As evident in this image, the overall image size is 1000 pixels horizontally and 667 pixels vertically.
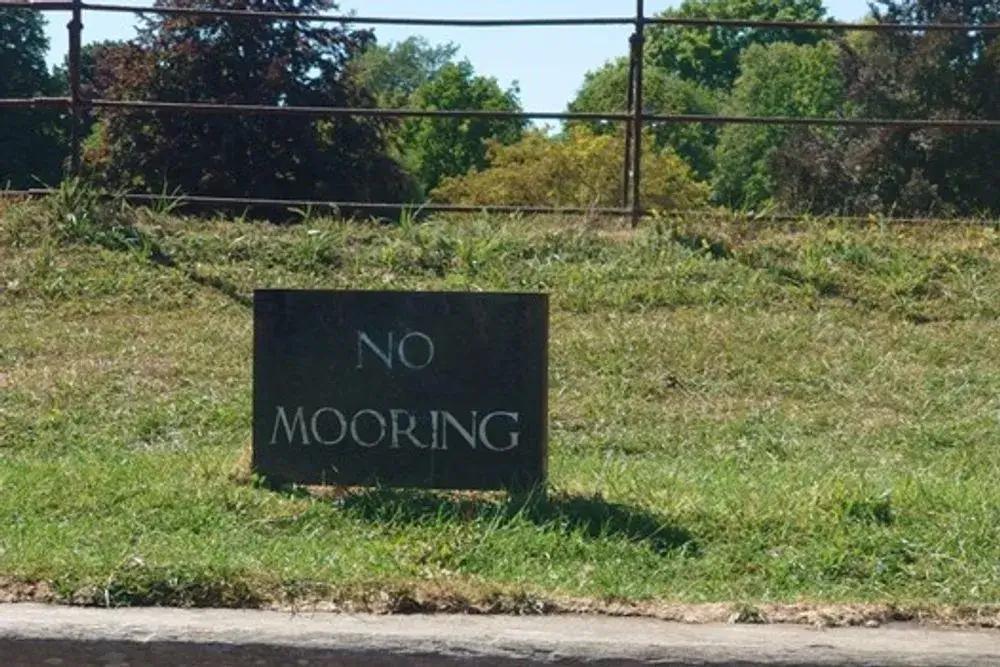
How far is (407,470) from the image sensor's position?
6855 millimetres

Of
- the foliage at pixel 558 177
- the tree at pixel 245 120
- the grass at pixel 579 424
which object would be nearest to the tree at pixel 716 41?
the foliage at pixel 558 177

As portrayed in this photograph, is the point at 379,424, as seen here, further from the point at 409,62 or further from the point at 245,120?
the point at 409,62

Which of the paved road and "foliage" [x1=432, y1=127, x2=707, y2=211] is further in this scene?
"foliage" [x1=432, y1=127, x2=707, y2=211]

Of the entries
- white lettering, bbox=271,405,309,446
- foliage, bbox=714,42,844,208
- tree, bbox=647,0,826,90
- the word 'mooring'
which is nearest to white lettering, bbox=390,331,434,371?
the word 'mooring'

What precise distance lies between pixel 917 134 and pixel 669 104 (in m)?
31.3

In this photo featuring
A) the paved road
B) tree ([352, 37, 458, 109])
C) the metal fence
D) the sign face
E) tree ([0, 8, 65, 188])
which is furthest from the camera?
tree ([352, 37, 458, 109])

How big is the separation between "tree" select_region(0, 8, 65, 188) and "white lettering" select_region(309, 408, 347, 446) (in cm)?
1632

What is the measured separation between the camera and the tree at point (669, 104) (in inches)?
2094

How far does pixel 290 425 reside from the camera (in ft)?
22.8

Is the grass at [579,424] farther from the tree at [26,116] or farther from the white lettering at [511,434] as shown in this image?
the tree at [26,116]

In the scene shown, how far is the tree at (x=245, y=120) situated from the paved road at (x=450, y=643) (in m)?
10.4

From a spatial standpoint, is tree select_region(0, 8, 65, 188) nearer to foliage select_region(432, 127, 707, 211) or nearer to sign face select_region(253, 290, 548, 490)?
foliage select_region(432, 127, 707, 211)

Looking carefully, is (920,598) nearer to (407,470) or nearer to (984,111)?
(407,470)

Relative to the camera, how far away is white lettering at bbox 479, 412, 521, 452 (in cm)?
680
